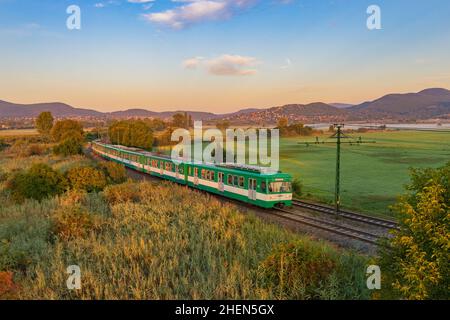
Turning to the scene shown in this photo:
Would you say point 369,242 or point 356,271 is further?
point 369,242

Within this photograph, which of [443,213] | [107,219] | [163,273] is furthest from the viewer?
[107,219]

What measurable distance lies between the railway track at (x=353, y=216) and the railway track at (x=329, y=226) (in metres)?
1.80

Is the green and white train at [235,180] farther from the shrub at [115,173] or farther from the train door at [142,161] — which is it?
the train door at [142,161]

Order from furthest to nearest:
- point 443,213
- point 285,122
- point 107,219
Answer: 1. point 285,122
2. point 107,219
3. point 443,213

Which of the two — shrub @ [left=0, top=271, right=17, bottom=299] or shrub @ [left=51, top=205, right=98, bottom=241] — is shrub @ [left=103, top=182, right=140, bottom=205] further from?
shrub @ [left=0, top=271, right=17, bottom=299]

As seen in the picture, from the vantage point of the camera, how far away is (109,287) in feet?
33.0

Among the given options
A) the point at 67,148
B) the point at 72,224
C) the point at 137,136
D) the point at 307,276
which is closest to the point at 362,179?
the point at 307,276

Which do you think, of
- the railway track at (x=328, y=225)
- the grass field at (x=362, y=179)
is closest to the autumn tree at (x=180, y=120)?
the grass field at (x=362, y=179)

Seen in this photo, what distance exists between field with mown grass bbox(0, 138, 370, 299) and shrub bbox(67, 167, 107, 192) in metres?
9.25

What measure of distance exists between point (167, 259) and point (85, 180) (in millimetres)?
18864
